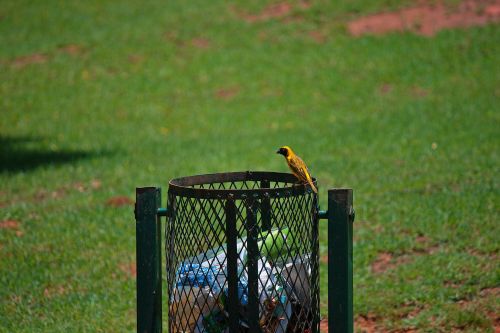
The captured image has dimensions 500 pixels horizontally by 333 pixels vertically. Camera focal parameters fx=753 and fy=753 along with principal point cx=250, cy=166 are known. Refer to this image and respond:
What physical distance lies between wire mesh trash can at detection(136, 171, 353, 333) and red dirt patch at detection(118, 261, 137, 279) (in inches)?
97.0

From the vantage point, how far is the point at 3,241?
6969 mm

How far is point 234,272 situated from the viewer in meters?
3.44

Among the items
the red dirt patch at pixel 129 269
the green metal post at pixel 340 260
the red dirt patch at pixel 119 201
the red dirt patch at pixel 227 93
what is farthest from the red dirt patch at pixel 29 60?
the green metal post at pixel 340 260

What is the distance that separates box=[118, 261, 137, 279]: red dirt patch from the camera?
620cm

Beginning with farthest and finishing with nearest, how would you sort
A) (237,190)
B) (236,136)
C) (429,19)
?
(429,19) < (236,136) < (237,190)

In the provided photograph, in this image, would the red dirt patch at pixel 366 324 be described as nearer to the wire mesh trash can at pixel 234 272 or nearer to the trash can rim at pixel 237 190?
the wire mesh trash can at pixel 234 272

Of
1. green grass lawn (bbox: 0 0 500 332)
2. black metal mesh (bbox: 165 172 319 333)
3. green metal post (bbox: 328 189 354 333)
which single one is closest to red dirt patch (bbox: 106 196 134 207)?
green grass lawn (bbox: 0 0 500 332)

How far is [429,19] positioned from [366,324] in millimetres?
12799

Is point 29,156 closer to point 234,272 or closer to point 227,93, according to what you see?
point 227,93

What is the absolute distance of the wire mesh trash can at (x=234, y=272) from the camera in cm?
346

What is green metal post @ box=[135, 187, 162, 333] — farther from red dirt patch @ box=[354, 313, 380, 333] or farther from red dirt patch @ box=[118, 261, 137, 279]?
red dirt patch @ box=[118, 261, 137, 279]

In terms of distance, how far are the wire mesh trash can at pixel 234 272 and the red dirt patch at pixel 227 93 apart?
10.9 m

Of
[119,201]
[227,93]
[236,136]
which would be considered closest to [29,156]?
[236,136]

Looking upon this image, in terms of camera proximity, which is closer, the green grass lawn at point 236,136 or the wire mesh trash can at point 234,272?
the wire mesh trash can at point 234,272
